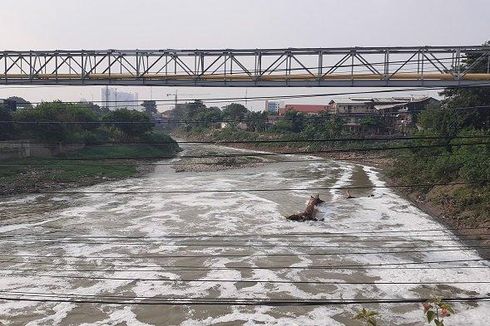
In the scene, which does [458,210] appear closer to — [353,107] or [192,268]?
[192,268]

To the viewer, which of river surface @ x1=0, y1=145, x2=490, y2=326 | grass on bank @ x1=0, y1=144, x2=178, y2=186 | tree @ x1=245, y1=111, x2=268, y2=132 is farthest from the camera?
tree @ x1=245, y1=111, x2=268, y2=132

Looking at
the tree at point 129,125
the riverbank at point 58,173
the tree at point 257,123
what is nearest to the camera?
the riverbank at point 58,173

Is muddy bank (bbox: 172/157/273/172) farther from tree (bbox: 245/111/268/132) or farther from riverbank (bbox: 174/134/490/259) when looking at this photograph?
riverbank (bbox: 174/134/490/259)

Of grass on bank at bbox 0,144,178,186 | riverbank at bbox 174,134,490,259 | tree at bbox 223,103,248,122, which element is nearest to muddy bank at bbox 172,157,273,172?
grass on bank at bbox 0,144,178,186

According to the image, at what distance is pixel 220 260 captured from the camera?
1588 cm

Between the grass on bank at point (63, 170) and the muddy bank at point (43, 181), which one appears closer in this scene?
the muddy bank at point (43, 181)

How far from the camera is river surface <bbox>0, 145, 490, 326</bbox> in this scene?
39.0ft

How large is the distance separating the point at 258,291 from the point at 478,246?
9180 millimetres

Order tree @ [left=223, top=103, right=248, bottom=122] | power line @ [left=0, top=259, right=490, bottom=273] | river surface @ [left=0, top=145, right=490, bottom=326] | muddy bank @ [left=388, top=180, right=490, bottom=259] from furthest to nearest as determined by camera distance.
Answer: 1. tree @ [left=223, top=103, right=248, bottom=122]
2. muddy bank @ [left=388, top=180, right=490, bottom=259]
3. power line @ [left=0, top=259, right=490, bottom=273]
4. river surface @ [left=0, top=145, right=490, bottom=326]

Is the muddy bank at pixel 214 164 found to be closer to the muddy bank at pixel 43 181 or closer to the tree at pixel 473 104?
the muddy bank at pixel 43 181

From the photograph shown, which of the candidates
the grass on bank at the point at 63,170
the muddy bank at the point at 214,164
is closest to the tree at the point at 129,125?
the muddy bank at the point at 214,164

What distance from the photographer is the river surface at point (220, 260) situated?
1188cm

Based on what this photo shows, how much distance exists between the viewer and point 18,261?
15742 mm

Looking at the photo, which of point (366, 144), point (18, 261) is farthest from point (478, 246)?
point (366, 144)
